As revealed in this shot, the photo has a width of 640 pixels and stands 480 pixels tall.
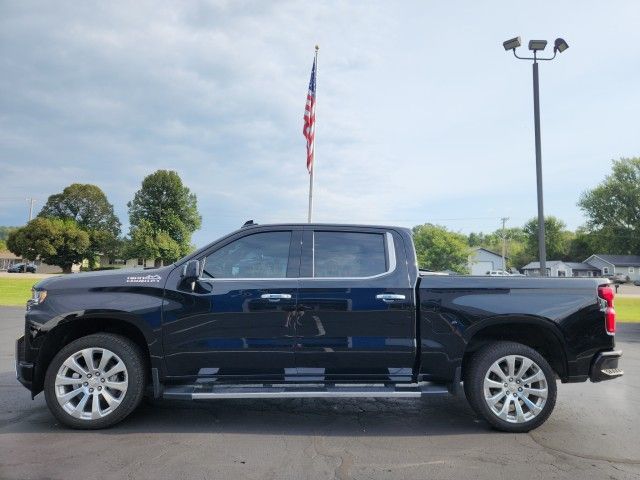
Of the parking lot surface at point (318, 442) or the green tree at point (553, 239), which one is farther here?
the green tree at point (553, 239)

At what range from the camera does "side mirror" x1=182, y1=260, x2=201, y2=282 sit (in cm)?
455

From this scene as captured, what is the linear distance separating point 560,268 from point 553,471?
91393 mm

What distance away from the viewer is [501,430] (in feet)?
15.1

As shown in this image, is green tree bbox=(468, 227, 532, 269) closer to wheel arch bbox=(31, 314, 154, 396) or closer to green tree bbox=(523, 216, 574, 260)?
green tree bbox=(523, 216, 574, 260)

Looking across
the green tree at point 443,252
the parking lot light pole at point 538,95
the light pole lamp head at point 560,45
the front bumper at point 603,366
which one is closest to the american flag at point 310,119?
the parking lot light pole at point 538,95

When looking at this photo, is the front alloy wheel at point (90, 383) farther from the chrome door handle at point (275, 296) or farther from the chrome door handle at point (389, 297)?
the chrome door handle at point (389, 297)

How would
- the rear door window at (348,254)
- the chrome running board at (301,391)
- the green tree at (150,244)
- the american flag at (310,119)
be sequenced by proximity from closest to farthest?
the chrome running board at (301,391), the rear door window at (348,254), the american flag at (310,119), the green tree at (150,244)

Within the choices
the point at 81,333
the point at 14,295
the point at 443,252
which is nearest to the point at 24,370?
the point at 81,333

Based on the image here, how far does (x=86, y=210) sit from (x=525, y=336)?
77.9m

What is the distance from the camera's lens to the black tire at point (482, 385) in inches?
179

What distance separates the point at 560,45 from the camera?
40.6 ft

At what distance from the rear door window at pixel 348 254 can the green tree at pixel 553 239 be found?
321ft

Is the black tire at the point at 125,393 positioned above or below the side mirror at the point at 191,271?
below

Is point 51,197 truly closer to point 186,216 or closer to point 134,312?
point 186,216
